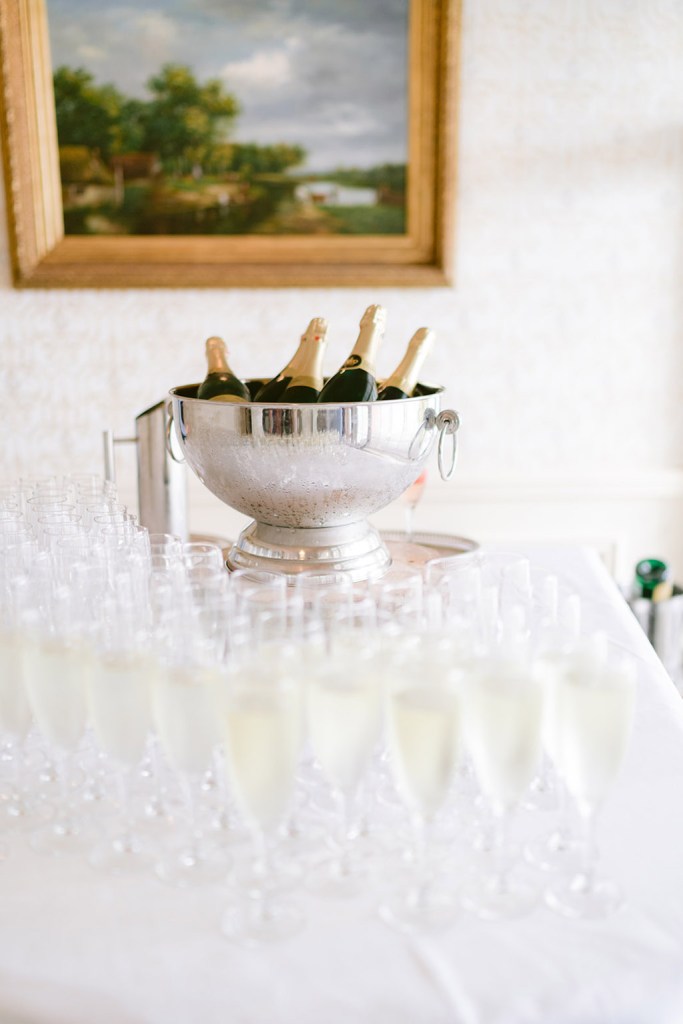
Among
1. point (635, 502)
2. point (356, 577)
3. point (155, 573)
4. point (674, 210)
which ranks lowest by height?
Answer: point (635, 502)

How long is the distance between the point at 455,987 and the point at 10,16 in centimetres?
287

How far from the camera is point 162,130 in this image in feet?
9.61

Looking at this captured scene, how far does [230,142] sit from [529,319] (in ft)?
3.49

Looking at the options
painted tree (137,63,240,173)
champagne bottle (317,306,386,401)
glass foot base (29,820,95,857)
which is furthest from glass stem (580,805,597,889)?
painted tree (137,63,240,173)

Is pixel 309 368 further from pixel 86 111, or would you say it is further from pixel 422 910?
pixel 86 111


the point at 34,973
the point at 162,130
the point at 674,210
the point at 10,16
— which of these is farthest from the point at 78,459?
the point at 34,973

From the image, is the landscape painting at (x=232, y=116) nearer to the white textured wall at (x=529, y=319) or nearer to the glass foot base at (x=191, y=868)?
the white textured wall at (x=529, y=319)

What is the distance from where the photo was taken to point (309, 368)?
1.64m

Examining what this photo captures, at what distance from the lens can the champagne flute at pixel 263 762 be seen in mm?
875

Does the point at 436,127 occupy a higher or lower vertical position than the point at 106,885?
higher

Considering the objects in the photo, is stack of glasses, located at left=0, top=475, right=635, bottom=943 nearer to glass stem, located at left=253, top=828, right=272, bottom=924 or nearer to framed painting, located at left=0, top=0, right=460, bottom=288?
glass stem, located at left=253, top=828, right=272, bottom=924

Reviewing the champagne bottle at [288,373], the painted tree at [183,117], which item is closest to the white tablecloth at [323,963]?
the champagne bottle at [288,373]

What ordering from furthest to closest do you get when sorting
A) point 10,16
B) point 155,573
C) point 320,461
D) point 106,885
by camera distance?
point 10,16 → point 320,461 → point 155,573 → point 106,885

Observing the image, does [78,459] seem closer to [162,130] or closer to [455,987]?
[162,130]
